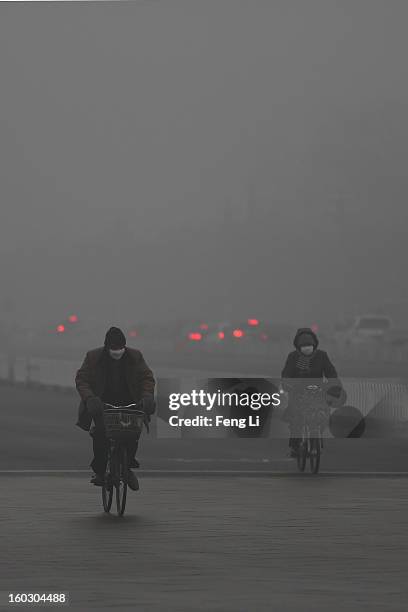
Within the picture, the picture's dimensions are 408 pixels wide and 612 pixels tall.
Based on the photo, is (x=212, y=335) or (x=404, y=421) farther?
(x=212, y=335)

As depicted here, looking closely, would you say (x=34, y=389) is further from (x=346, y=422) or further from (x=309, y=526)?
(x=309, y=526)

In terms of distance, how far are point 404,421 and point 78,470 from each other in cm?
964

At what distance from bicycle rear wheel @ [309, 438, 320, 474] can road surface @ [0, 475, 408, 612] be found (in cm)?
102

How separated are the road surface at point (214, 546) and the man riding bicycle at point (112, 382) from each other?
24.2 inches

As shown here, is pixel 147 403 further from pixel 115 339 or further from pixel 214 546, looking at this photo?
pixel 214 546

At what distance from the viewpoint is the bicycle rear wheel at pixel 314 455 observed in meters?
23.1

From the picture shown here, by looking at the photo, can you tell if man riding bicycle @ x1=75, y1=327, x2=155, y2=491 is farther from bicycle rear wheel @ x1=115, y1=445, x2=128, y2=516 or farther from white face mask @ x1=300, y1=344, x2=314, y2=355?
white face mask @ x1=300, y1=344, x2=314, y2=355

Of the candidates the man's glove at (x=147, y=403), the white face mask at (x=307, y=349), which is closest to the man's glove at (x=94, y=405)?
the man's glove at (x=147, y=403)

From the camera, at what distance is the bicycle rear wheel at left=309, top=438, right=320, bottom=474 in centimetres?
2311

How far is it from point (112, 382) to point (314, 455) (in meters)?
6.23

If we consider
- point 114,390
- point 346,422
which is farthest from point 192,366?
point 114,390

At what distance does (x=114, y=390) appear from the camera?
17.7 m

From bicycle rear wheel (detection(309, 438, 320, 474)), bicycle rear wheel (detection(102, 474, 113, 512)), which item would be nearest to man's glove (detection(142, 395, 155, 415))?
bicycle rear wheel (detection(102, 474, 113, 512))

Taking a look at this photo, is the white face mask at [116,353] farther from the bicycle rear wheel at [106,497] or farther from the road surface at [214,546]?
the road surface at [214,546]
